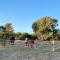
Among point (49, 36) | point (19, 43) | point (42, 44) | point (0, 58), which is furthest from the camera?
point (49, 36)

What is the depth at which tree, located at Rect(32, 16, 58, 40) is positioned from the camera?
71.1m

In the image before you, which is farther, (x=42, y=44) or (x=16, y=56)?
(x=42, y=44)

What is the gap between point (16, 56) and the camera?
61.5 feet

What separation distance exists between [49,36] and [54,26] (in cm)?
465

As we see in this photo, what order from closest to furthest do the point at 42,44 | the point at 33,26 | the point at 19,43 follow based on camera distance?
the point at 42,44
the point at 19,43
the point at 33,26

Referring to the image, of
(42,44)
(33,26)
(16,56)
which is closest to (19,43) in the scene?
(42,44)

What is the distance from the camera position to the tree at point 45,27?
71113 millimetres

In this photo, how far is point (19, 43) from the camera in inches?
1454

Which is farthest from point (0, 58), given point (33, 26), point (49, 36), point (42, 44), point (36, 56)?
point (33, 26)

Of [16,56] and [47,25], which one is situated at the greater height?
[47,25]

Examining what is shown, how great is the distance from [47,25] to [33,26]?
5346 mm

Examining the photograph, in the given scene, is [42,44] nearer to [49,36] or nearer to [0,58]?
[0,58]

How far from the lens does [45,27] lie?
7394 centimetres

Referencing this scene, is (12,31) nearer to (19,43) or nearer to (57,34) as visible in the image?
(57,34)
